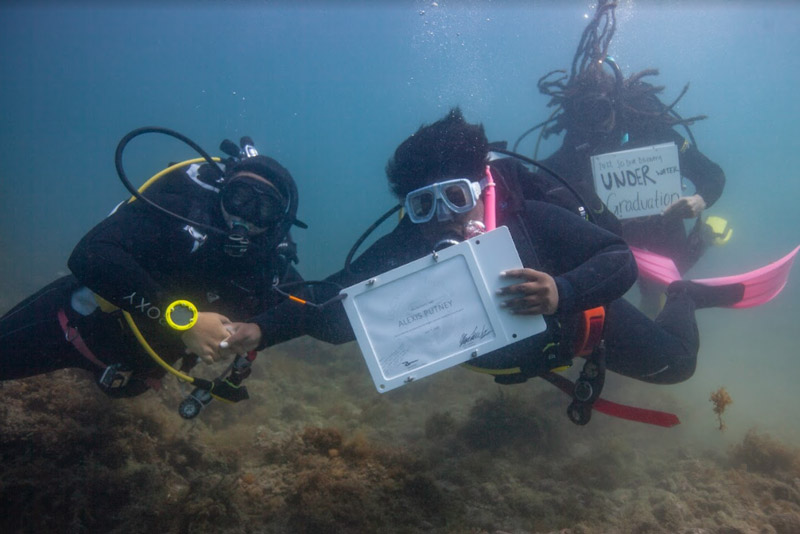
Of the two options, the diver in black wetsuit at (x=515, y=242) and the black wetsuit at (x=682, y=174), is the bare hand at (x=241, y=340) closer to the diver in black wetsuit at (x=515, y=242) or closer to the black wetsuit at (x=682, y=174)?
the diver in black wetsuit at (x=515, y=242)

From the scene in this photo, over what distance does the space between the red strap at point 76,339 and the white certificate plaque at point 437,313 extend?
2896mm

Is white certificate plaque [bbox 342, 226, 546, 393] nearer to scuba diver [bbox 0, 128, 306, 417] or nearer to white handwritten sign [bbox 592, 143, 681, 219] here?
scuba diver [bbox 0, 128, 306, 417]

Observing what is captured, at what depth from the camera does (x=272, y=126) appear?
141125mm

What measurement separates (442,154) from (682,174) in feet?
20.0

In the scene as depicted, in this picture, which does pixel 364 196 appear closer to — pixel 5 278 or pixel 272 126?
pixel 272 126

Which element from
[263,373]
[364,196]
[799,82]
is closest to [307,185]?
[364,196]

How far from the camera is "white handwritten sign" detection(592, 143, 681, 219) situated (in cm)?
645

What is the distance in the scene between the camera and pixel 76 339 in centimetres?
383

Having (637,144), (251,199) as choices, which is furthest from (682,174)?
(251,199)

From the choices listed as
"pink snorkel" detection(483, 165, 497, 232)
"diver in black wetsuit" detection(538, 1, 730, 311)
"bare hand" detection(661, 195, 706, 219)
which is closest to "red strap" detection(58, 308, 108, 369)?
"pink snorkel" detection(483, 165, 497, 232)

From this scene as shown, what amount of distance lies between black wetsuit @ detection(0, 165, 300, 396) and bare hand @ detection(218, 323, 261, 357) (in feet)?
2.08

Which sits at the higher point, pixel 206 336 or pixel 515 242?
pixel 206 336

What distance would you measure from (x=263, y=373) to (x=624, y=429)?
7662mm
